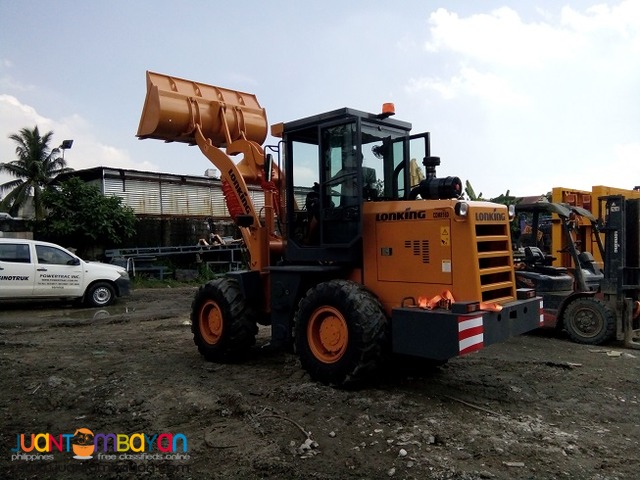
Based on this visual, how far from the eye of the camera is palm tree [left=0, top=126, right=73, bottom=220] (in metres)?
35.0

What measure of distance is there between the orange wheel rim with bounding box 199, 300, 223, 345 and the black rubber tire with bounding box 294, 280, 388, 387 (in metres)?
1.61

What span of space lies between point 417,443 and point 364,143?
3274mm

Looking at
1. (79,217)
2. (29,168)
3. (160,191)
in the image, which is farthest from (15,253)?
(29,168)

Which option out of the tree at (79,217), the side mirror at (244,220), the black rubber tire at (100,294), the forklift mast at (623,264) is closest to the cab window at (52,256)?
the black rubber tire at (100,294)

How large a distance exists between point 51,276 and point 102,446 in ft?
31.9

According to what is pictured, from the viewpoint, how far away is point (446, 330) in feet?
15.9

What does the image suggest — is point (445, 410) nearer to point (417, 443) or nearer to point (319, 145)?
point (417, 443)

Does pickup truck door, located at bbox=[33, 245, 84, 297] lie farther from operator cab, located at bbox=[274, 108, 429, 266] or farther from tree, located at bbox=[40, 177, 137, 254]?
operator cab, located at bbox=[274, 108, 429, 266]

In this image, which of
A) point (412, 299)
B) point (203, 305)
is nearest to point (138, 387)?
point (203, 305)

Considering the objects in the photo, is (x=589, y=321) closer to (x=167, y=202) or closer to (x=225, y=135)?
(x=225, y=135)

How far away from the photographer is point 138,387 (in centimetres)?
579

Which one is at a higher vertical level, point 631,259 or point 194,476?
point 631,259

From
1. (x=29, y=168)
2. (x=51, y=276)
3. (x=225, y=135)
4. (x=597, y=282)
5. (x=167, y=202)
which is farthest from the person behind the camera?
(x=29, y=168)

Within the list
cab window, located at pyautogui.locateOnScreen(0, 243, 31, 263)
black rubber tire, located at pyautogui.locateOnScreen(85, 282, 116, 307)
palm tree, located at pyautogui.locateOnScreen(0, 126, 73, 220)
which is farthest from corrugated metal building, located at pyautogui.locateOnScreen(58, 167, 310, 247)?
palm tree, located at pyautogui.locateOnScreen(0, 126, 73, 220)
